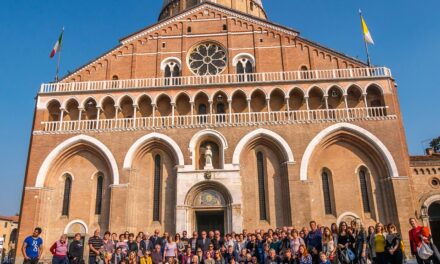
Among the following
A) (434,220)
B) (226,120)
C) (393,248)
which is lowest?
(393,248)

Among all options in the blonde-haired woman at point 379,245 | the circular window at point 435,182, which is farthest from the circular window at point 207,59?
the blonde-haired woman at point 379,245

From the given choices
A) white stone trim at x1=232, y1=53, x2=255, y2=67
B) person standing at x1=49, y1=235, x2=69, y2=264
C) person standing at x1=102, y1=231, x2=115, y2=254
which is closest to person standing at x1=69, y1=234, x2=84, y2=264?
person standing at x1=49, y1=235, x2=69, y2=264

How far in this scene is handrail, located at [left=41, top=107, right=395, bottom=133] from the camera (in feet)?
73.2

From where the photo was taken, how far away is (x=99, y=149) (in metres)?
22.5

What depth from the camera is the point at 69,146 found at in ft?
75.0

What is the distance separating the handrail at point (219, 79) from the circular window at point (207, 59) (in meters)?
1.82

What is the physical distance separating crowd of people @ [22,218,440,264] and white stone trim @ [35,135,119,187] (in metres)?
8.60

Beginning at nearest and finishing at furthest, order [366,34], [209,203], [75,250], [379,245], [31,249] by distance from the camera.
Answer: [379,245]
[31,249]
[75,250]
[209,203]
[366,34]

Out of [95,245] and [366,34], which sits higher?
[366,34]

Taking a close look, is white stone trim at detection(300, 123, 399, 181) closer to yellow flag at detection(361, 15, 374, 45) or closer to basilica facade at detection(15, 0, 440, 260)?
basilica facade at detection(15, 0, 440, 260)

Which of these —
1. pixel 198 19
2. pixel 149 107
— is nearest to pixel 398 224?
pixel 149 107

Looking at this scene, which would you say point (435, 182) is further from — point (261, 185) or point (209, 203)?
point (209, 203)

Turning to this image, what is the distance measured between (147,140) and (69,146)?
4741 mm

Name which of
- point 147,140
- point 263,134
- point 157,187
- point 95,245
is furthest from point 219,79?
point 95,245
